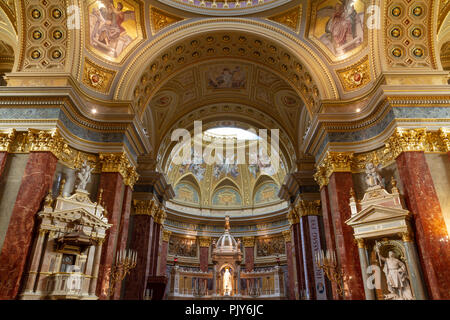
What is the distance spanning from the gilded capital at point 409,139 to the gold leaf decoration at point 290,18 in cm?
683

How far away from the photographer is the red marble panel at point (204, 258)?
25609 millimetres

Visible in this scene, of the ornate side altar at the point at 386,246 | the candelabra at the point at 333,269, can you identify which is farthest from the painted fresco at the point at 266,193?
the ornate side altar at the point at 386,246

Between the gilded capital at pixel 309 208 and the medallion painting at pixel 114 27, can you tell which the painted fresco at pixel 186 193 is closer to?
the gilded capital at pixel 309 208

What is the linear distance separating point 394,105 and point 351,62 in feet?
10.8

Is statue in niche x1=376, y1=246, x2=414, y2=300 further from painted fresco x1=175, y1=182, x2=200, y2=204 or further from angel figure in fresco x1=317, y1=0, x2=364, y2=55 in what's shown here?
painted fresco x1=175, y1=182, x2=200, y2=204

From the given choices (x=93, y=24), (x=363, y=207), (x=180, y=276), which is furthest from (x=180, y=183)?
(x=363, y=207)

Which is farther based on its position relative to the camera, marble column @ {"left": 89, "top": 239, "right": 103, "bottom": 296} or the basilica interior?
marble column @ {"left": 89, "top": 239, "right": 103, "bottom": 296}

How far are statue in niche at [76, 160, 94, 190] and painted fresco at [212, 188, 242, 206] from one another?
751 inches

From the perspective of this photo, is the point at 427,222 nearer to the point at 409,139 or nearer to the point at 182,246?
the point at 409,139

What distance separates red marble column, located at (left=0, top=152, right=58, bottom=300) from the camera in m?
8.12

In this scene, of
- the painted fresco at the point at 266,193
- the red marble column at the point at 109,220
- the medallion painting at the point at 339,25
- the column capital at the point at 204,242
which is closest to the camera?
the red marble column at the point at 109,220

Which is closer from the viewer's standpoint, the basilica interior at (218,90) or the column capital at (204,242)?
the basilica interior at (218,90)

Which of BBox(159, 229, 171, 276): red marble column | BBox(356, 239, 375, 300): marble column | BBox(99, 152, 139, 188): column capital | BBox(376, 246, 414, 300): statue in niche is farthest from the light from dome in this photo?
BBox(376, 246, 414, 300): statue in niche

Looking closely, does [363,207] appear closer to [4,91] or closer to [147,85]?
[147,85]
